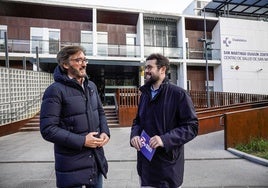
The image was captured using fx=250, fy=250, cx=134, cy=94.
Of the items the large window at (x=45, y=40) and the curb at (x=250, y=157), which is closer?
the curb at (x=250, y=157)

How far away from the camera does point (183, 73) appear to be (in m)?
20.7

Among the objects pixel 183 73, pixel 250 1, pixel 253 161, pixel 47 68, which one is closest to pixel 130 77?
pixel 183 73

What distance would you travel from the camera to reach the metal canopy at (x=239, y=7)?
23352 millimetres

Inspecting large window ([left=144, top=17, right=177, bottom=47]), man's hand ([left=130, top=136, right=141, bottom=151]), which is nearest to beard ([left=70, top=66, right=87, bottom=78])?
man's hand ([left=130, top=136, right=141, bottom=151])

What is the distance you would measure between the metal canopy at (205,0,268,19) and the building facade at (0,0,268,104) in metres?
0.74

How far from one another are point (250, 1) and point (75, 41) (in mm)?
16493

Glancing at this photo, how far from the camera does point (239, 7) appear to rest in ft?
81.3

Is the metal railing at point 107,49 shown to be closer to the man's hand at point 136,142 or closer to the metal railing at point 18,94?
the metal railing at point 18,94

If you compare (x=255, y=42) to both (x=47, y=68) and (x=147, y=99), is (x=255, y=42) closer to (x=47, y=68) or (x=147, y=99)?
(x=47, y=68)

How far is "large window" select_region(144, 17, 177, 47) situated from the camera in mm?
21328

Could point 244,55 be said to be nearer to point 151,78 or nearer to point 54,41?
point 54,41

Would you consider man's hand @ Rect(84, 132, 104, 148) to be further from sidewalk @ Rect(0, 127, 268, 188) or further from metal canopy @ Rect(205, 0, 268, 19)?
metal canopy @ Rect(205, 0, 268, 19)

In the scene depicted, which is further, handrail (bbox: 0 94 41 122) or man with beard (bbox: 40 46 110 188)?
handrail (bbox: 0 94 41 122)

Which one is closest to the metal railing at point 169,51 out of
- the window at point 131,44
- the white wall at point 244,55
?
the window at point 131,44
